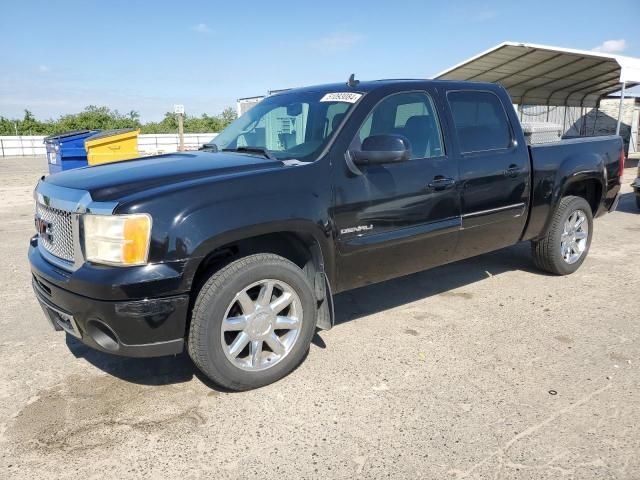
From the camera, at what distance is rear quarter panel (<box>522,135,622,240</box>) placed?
15.7 feet

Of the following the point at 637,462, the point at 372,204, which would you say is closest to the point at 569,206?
the point at 372,204

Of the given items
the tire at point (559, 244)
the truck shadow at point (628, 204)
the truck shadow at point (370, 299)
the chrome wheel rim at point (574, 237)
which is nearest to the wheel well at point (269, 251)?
the truck shadow at point (370, 299)

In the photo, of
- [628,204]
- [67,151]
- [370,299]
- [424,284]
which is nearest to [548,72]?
[628,204]

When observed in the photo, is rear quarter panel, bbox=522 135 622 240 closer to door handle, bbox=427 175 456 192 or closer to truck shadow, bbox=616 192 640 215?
door handle, bbox=427 175 456 192

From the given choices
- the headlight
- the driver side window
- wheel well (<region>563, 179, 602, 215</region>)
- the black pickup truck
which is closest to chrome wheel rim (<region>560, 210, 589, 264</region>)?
wheel well (<region>563, 179, 602, 215</region>)

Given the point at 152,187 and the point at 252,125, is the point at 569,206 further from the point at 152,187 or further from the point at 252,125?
the point at 152,187

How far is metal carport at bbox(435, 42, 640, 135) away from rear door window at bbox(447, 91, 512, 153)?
12.0 meters

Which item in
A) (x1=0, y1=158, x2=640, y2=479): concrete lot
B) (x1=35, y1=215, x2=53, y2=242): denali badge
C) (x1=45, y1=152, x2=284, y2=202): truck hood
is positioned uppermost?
(x1=45, y1=152, x2=284, y2=202): truck hood

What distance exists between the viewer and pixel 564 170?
4992 millimetres

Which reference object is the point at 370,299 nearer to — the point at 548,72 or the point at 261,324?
the point at 261,324

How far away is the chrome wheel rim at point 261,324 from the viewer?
305cm

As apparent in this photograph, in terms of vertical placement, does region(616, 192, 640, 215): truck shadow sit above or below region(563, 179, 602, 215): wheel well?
below

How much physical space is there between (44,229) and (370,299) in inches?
109

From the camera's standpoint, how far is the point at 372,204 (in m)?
3.53
